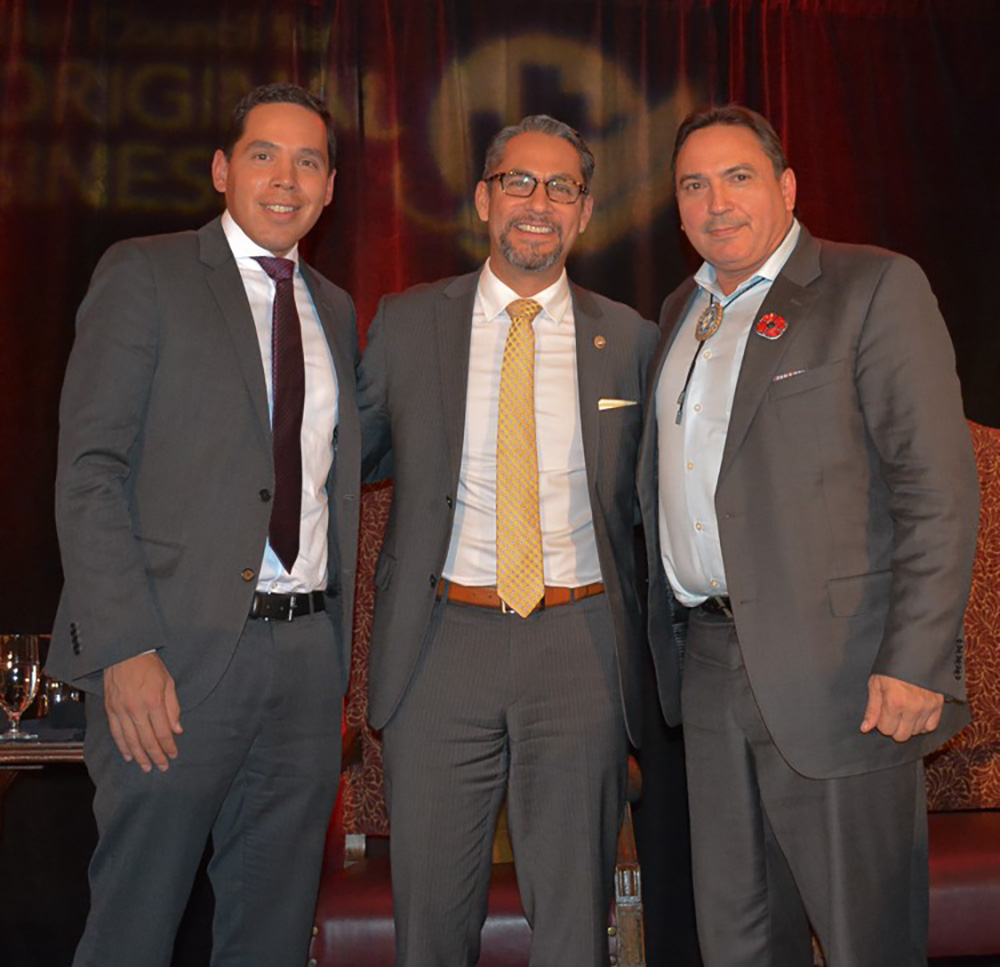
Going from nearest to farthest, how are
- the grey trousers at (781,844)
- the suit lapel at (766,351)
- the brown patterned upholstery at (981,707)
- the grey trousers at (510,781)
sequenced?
the grey trousers at (781,844)
the suit lapel at (766,351)
the grey trousers at (510,781)
the brown patterned upholstery at (981,707)

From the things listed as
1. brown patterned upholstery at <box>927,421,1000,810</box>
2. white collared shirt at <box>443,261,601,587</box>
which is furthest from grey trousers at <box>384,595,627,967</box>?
brown patterned upholstery at <box>927,421,1000,810</box>

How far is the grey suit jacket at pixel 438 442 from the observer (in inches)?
101

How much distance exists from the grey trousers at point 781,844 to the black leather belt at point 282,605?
2.65ft

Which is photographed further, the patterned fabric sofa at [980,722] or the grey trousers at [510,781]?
the patterned fabric sofa at [980,722]

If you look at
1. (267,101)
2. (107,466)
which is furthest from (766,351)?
(107,466)

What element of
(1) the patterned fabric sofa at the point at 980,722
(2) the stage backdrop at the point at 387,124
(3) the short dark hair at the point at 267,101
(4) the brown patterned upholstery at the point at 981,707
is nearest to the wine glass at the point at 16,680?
(2) the stage backdrop at the point at 387,124

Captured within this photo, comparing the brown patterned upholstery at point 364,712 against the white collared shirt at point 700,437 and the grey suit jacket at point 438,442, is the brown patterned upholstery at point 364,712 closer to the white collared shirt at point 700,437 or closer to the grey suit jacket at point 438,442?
the grey suit jacket at point 438,442

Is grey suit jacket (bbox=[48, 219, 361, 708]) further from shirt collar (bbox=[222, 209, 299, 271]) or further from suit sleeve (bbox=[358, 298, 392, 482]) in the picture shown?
suit sleeve (bbox=[358, 298, 392, 482])

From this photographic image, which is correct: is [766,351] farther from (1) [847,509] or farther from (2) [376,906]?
(2) [376,906]

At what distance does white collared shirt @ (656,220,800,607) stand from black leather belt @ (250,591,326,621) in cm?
77

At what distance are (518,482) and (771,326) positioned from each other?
61 cm

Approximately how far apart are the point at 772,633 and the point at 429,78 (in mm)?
2488

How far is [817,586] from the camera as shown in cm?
230

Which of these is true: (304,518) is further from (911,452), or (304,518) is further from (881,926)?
(881,926)
